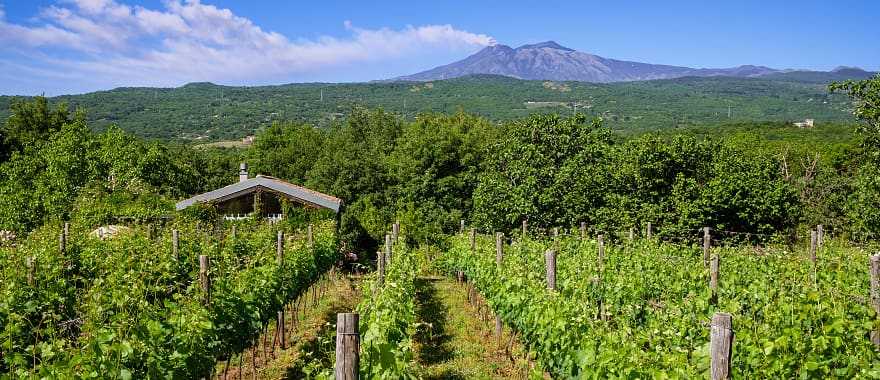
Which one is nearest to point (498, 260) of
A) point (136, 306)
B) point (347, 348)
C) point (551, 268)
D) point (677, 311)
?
point (551, 268)

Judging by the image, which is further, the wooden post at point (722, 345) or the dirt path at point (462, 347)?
the dirt path at point (462, 347)

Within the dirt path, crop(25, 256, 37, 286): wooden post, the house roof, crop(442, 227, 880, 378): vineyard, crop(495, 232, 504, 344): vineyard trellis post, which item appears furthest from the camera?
the house roof

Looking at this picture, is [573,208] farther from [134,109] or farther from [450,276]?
[134,109]

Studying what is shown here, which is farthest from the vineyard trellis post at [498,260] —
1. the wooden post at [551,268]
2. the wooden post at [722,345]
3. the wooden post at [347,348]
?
the wooden post at [347,348]

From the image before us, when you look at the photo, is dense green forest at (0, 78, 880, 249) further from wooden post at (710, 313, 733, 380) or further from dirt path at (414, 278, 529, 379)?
wooden post at (710, 313, 733, 380)

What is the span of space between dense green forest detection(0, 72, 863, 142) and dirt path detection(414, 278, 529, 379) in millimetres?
76583

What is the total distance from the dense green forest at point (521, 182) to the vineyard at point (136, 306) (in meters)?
9.09

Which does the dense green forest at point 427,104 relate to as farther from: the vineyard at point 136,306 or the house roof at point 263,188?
the vineyard at point 136,306

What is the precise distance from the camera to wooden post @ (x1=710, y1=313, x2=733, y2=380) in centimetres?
365

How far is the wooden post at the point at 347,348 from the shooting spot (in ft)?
11.0

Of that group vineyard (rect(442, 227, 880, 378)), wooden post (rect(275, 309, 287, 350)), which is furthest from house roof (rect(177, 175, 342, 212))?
wooden post (rect(275, 309, 287, 350))

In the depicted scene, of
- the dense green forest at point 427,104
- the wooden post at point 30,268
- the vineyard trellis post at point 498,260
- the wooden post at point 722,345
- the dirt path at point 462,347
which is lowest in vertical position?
the dirt path at point 462,347

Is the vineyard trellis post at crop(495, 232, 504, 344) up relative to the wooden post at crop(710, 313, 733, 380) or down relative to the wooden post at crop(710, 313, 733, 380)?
down

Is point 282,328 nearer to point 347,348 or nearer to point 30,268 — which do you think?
point 30,268
